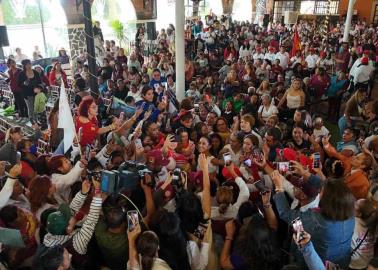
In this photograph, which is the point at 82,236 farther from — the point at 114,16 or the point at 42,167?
the point at 114,16

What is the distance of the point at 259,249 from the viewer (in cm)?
189

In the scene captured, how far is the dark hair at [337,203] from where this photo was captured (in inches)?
75.6

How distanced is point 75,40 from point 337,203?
920 cm

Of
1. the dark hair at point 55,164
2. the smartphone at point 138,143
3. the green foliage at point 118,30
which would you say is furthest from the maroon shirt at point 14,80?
the green foliage at point 118,30

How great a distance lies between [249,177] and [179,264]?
4.01ft

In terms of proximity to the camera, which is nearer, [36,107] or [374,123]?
[374,123]

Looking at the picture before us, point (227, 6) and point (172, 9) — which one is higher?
point (227, 6)

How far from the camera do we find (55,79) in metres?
6.80

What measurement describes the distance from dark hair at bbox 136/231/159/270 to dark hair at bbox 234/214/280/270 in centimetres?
49

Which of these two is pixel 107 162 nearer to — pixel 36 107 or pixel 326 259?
pixel 326 259

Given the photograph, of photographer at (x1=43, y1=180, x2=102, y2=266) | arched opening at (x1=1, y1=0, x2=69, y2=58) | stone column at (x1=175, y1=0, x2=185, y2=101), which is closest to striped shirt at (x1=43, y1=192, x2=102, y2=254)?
photographer at (x1=43, y1=180, x2=102, y2=266)

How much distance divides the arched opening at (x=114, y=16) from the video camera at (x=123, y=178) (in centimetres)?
1112

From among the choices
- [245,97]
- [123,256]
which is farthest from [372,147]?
[123,256]

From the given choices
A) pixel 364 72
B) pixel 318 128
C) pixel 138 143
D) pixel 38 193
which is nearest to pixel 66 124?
pixel 138 143
